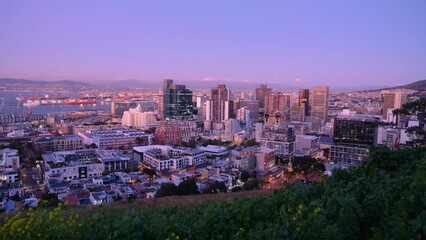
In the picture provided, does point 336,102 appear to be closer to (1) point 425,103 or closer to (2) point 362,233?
(1) point 425,103

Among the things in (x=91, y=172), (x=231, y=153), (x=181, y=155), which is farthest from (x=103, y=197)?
(x=231, y=153)

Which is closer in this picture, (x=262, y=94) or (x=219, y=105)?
(x=219, y=105)

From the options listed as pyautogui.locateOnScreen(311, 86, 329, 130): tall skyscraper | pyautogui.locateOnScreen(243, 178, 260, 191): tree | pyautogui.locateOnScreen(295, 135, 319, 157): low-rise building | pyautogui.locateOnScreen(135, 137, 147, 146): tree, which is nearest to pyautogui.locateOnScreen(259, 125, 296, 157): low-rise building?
pyautogui.locateOnScreen(295, 135, 319, 157): low-rise building

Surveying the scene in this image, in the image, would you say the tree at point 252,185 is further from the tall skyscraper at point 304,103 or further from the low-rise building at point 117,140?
the tall skyscraper at point 304,103

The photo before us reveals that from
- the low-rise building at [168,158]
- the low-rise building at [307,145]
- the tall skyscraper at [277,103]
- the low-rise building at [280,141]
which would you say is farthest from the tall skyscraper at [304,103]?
the low-rise building at [168,158]


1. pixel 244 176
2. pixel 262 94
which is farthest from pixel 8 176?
pixel 262 94

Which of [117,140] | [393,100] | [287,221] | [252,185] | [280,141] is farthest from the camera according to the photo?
[393,100]

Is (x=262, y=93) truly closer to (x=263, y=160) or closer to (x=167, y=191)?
(x=263, y=160)

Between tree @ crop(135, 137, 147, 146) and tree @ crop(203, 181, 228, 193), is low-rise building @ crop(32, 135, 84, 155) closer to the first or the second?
tree @ crop(135, 137, 147, 146)
